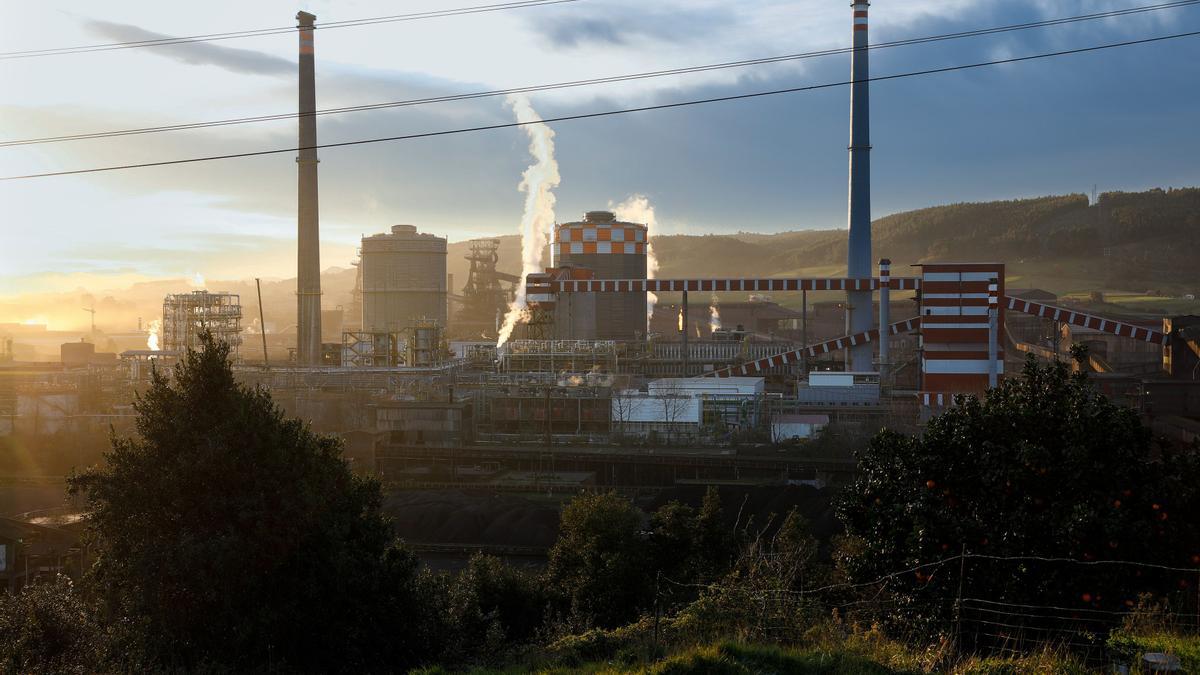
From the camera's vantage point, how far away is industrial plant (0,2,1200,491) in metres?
21.7

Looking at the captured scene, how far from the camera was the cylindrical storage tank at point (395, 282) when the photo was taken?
41500 mm

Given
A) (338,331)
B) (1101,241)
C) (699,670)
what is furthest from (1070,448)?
(1101,241)

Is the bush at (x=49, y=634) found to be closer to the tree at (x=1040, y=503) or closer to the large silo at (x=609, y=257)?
the tree at (x=1040, y=503)

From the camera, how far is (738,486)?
61.4 ft

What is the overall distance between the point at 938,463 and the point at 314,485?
4231 mm

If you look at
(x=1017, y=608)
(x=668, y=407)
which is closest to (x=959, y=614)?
(x=1017, y=608)

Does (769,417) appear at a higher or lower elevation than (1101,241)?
lower

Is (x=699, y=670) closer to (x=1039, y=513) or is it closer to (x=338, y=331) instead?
(x=1039, y=513)

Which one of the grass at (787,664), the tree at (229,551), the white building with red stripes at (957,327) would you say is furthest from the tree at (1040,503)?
the white building with red stripes at (957,327)

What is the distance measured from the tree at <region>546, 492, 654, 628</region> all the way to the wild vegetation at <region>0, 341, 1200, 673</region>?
1.88 m

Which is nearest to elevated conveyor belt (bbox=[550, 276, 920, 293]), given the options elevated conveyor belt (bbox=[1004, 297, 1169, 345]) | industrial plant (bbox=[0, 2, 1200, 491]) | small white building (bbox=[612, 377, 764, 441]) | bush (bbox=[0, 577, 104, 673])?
industrial plant (bbox=[0, 2, 1200, 491])

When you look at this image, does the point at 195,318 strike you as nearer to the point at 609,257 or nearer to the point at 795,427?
the point at 609,257

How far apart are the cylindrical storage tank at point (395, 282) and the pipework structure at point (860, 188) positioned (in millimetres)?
18321

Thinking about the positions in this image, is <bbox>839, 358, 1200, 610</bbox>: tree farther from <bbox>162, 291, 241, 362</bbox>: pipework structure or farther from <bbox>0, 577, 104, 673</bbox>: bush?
<bbox>162, 291, 241, 362</bbox>: pipework structure
